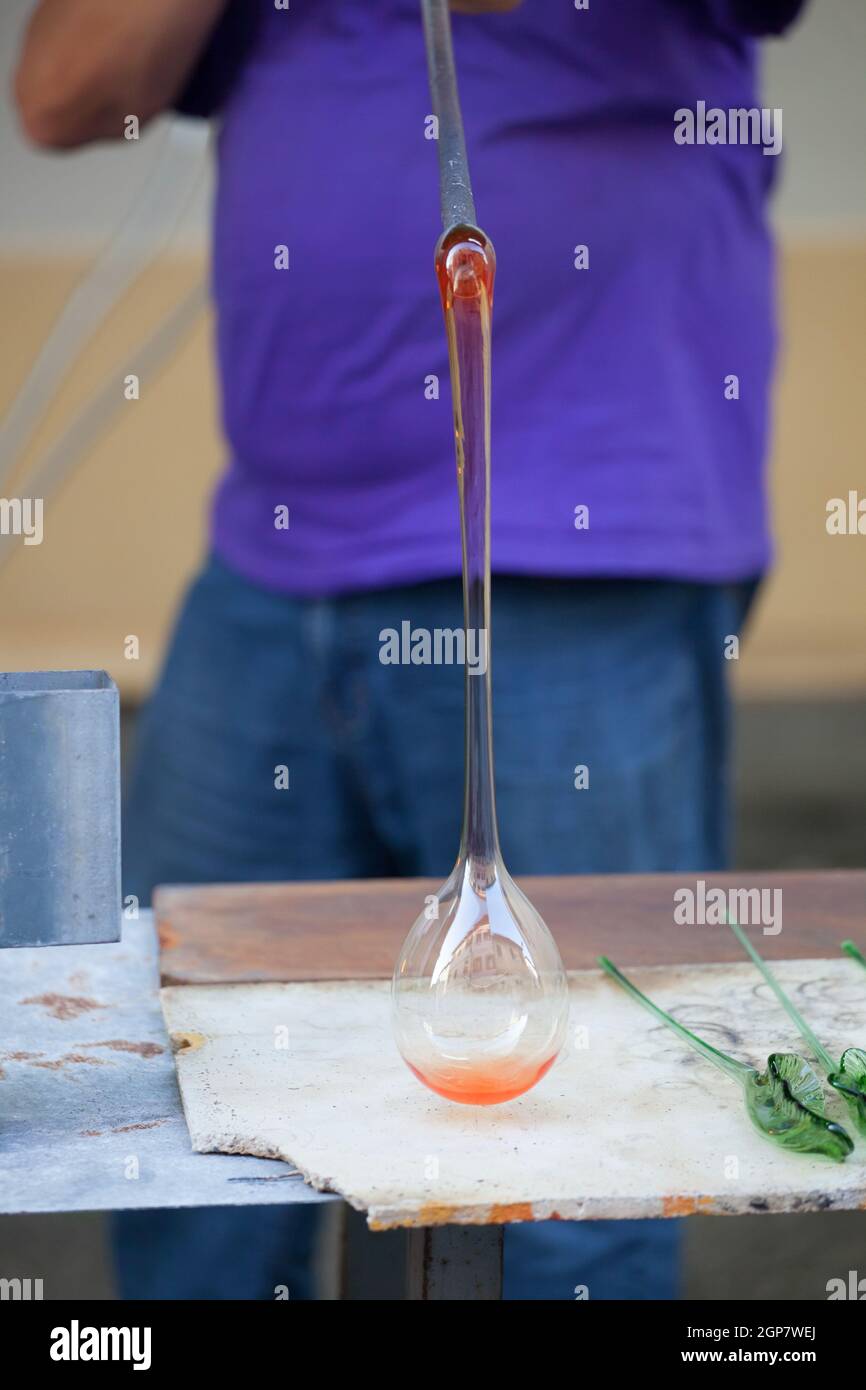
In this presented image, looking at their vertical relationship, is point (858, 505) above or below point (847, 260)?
below

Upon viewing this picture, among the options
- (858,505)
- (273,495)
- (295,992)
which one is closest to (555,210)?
(273,495)

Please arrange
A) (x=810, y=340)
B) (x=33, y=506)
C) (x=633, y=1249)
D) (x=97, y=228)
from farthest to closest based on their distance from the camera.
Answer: (x=810, y=340), (x=97, y=228), (x=33, y=506), (x=633, y=1249)

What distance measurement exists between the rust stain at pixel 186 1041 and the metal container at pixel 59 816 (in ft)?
0.31

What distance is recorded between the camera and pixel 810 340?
4.36 metres

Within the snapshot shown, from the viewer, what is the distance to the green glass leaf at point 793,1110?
552mm

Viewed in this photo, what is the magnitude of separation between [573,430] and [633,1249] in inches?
19.2

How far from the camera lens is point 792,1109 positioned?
56cm

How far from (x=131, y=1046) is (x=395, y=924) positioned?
0.61ft
